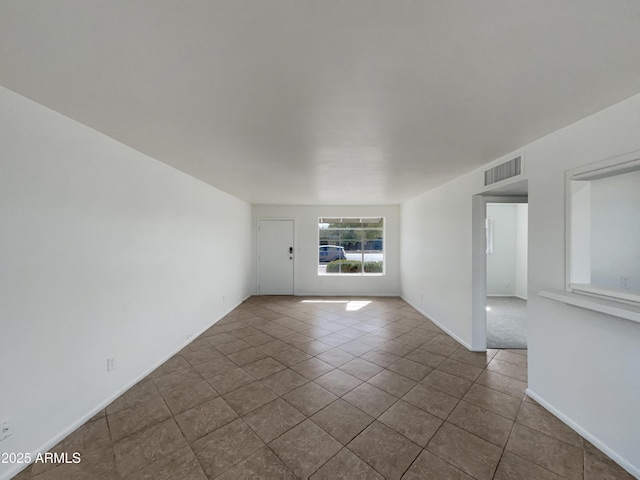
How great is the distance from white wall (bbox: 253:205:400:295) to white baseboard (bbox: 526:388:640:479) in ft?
13.5

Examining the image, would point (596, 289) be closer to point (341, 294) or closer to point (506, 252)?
point (341, 294)

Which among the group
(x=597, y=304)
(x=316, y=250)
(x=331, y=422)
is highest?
(x=316, y=250)

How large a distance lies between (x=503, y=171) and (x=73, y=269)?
13.4 ft

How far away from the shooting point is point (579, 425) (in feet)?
6.27

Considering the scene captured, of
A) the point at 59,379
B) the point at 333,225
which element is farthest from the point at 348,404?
the point at 333,225

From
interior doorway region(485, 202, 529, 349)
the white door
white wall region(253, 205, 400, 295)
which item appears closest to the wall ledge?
white wall region(253, 205, 400, 295)

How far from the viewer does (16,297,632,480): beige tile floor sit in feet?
5.29

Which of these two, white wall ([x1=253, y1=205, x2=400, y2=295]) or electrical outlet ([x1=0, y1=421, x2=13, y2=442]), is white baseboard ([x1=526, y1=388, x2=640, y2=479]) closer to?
electrical outlet ([x1=0, y1=421, x2=13, y2=442])

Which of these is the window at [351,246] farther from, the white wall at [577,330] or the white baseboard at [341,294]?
the white wall at [577,330]

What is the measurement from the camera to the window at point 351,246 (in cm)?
662

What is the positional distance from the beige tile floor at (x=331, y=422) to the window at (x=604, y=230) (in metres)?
1.22

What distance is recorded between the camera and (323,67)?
128 cm

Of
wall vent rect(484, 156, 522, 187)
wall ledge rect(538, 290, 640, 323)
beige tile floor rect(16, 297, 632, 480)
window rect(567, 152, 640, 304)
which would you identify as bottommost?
beige tile floor rect(16, 297, 632, 480)

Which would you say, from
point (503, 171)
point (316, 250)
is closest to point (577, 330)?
point (503, 171)
